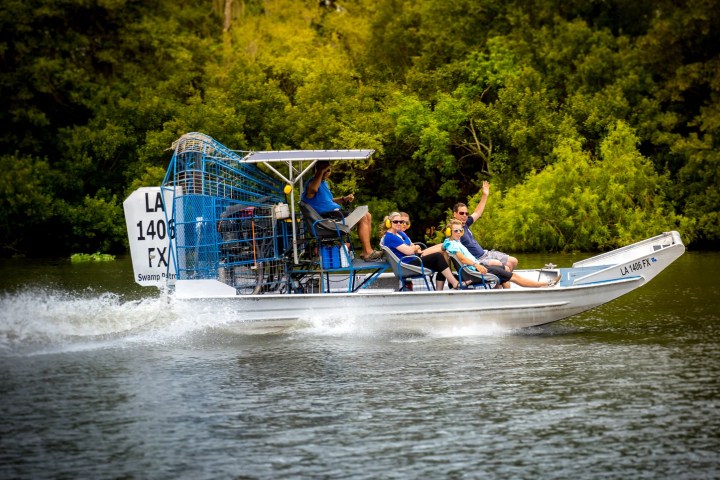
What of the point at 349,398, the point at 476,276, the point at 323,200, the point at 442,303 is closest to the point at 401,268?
the point at 442,303

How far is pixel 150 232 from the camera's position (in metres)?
16.3

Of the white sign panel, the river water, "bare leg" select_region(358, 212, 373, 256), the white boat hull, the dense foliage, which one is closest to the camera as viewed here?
the river water

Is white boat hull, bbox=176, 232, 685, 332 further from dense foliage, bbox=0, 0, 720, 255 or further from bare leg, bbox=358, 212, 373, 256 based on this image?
dense foliage, bbox=0, 0, 720, 255

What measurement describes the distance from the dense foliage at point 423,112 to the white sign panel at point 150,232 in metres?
20.0

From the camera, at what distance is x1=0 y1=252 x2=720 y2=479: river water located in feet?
31.3

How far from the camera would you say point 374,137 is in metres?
39.6

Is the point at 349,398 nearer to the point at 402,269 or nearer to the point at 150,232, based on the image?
the point at 402,269

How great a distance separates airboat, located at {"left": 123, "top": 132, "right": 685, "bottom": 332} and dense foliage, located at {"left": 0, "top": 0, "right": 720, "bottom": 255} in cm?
1881

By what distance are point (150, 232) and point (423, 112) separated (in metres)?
25.5

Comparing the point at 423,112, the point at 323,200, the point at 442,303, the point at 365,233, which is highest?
the point at 423,112

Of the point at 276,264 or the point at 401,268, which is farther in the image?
the point at 276,264

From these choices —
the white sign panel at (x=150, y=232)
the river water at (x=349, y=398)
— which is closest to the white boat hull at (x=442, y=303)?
the river water at (x=349, y=398)

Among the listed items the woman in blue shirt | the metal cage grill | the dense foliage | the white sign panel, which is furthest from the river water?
the dense foliage

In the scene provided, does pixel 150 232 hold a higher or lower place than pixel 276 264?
higher
